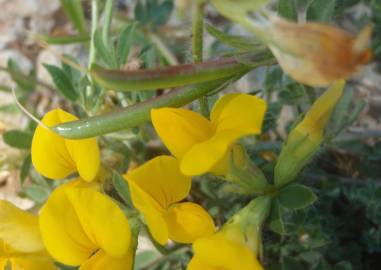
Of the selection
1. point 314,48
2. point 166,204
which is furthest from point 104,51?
point 314,48

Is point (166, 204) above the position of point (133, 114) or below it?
below

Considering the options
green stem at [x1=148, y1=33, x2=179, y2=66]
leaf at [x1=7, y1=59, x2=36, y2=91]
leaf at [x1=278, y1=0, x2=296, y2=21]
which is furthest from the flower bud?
→ leaf at [x1=7, y1=59, x2=36, y2=91]

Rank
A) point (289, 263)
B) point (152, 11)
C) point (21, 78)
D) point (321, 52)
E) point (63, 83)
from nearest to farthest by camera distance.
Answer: point (321, 52), point (289, 263), point (63, 83), point (21, 78), point (152, 11)

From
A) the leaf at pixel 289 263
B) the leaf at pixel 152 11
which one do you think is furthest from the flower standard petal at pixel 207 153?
the leaf at pixel 152 11

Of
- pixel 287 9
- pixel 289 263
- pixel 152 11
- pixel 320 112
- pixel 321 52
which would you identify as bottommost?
pixel 289 263

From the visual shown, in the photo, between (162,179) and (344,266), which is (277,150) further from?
(162,179)

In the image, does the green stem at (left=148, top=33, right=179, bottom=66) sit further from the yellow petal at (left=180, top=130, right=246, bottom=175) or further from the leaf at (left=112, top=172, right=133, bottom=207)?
the yellow petal at (left=180, top=130, right=246, bottom=175)
